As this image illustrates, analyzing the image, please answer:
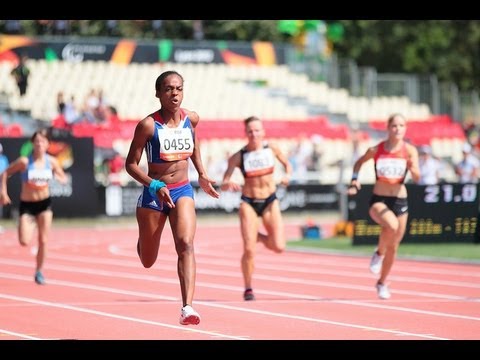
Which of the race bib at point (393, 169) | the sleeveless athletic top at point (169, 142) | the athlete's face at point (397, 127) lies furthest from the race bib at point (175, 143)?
the race bib at point (393, 169)

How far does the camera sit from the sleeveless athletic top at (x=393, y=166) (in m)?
16.5

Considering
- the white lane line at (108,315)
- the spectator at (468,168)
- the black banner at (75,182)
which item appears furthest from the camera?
the black banner at (75,182)

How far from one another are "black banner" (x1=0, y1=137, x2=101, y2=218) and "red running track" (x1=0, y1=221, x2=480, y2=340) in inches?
278

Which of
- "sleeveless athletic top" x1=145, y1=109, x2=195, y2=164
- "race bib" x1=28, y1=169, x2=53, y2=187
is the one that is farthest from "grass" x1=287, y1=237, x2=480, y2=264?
"sleeveless athletic top" x1=145, y1=109, x2=195, y2=164

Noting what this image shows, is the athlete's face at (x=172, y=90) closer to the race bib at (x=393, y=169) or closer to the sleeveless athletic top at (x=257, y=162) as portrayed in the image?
the sleeveless athletic top at (x=257, y=162)

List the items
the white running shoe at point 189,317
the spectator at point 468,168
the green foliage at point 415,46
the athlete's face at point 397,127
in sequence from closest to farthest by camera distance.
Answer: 1. the white running shoe at point 189,317
2. the athlete's face at point 397,127
3. the spectator at point 468,168
4. the green foliage at point 415,46

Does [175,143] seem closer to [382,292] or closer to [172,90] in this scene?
→ [172,90]

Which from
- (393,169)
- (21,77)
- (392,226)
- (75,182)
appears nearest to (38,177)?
(393,169)

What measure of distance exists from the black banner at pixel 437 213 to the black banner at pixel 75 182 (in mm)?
10068

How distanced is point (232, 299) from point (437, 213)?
934 centimetres

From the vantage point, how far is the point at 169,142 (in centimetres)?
1191

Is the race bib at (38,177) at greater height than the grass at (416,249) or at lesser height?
greater
